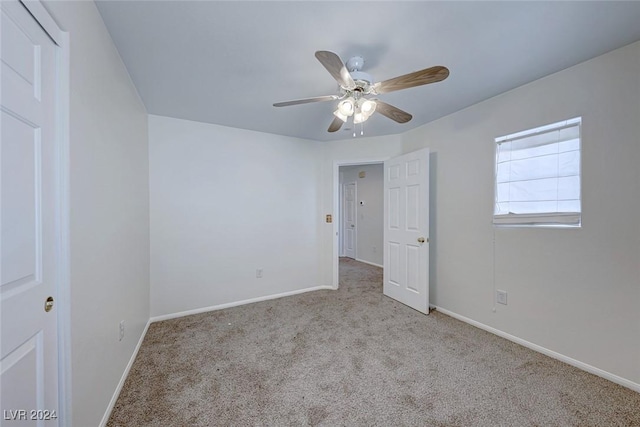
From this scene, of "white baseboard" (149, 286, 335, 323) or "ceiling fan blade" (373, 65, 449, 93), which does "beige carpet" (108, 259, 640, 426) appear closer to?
"white baseboard" (149, 286, 335, 323)

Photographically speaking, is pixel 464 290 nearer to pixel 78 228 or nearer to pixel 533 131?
pixel 533 131

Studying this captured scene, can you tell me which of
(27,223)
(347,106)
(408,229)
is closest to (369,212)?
(408,229)

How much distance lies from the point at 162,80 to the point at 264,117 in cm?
106

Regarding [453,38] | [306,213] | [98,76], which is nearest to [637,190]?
[453,38]

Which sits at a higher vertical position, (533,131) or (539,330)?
(533,131)

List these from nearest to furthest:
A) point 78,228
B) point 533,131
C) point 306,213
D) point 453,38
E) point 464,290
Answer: point 78,228 → point 453,38 → point 533,131 → point 464,290 → point 306,213

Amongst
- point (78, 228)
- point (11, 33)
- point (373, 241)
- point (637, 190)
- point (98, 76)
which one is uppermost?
point (98, 76)

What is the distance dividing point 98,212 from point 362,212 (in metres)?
5.27

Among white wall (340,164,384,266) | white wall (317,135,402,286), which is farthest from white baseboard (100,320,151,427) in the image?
white wall (340,164,384,266)

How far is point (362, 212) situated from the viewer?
20.3 feet

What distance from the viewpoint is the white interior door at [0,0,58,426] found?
821 millimetres

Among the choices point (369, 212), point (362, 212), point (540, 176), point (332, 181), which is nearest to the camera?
point (540, 176)

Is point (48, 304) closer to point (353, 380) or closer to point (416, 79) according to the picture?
point (353, 380)

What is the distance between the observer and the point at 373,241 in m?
5.82
